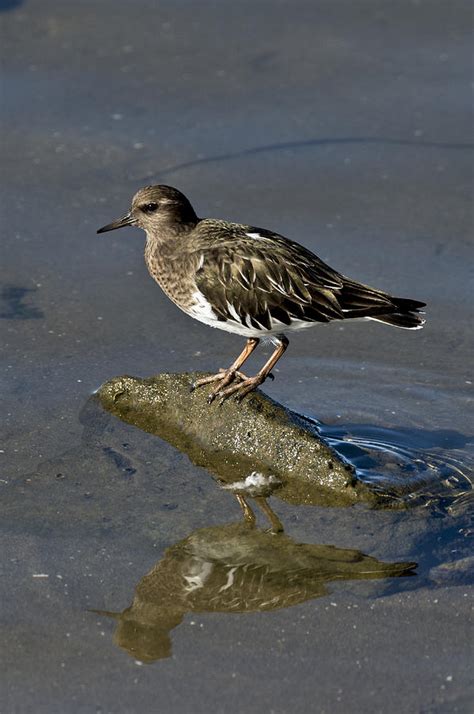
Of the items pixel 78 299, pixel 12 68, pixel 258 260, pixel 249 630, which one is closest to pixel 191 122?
pixel 12 68

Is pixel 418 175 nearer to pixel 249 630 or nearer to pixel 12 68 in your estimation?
pixel 12 68

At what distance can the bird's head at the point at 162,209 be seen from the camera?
24.0 feet

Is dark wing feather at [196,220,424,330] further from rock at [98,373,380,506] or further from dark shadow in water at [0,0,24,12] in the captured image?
dark shadow in water at [0,0,24,12]

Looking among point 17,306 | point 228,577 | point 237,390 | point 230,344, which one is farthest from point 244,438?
point 17,306

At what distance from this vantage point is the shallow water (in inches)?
209

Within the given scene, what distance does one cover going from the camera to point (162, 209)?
732 cm

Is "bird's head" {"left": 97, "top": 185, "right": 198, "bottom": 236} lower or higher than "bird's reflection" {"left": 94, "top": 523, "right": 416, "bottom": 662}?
higher

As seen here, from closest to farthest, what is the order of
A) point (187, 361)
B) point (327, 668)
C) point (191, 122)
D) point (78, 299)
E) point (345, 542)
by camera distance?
point (327, 668) < point (345, 542) < point (187, 361) < point (78, 299) < point (191, 122)

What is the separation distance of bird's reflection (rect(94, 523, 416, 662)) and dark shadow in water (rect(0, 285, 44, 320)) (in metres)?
2.48

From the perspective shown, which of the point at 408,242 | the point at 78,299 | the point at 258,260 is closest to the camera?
the point at 258,260

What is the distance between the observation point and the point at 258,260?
6980mm

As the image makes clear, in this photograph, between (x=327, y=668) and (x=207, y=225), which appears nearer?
(x=327, y=668)

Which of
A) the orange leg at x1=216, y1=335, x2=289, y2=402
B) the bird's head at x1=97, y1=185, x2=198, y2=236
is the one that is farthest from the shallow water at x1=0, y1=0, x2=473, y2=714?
the bird's head at x1=97, y1=185, x2=198, y2=236

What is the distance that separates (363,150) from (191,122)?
1396 mm
